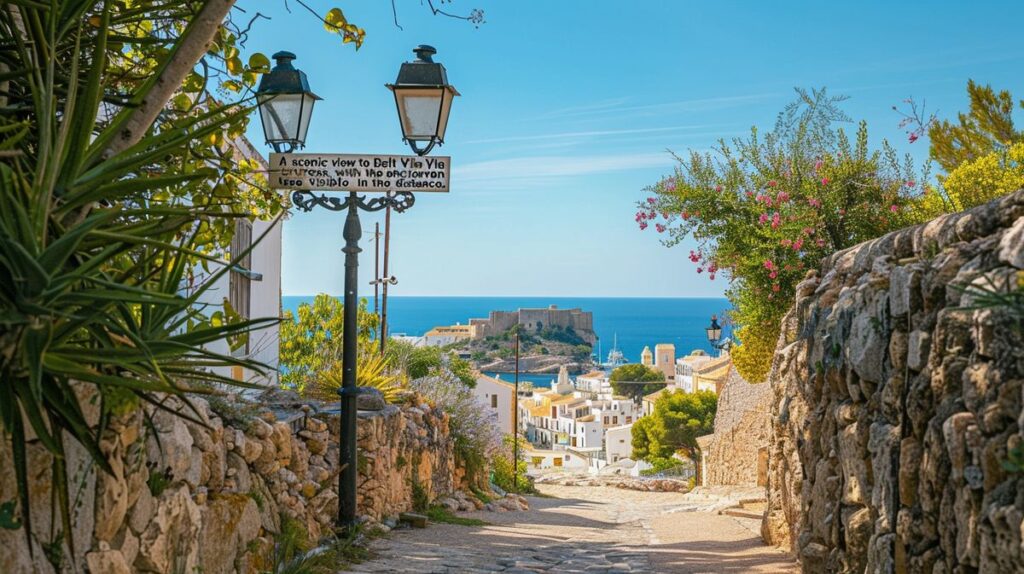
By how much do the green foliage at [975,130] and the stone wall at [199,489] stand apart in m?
10.1

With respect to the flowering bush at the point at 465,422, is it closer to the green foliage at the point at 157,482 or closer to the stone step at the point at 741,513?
the stone step at the point at 741,513

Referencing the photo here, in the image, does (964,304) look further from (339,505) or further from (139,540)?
(339,505)

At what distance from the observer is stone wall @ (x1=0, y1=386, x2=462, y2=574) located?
369 cm

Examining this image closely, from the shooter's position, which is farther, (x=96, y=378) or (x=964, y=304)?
(x=964, y=304)

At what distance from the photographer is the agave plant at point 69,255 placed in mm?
2982

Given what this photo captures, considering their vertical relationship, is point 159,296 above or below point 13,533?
above

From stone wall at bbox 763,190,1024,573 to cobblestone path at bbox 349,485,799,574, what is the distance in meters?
1.33

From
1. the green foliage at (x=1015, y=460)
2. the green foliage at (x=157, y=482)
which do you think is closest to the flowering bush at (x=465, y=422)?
the green foliage at (x=157, y=482)

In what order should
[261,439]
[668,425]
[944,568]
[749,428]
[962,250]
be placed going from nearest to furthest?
1. [944,568]
2. [962,250]
3. [261,439]
4. [749,428]
5. [668,425]

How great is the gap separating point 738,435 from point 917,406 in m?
19.1

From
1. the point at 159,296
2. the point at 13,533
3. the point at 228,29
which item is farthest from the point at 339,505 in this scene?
the point at 159,296

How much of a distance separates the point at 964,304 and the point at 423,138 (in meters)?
4.49

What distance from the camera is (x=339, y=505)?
320 inches

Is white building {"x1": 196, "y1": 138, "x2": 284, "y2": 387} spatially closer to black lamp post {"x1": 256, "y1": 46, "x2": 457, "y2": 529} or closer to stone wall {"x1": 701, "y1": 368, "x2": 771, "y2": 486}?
black lamp post {"x1": 256, "y1": 46, "x2": 457, "y2": 529}
